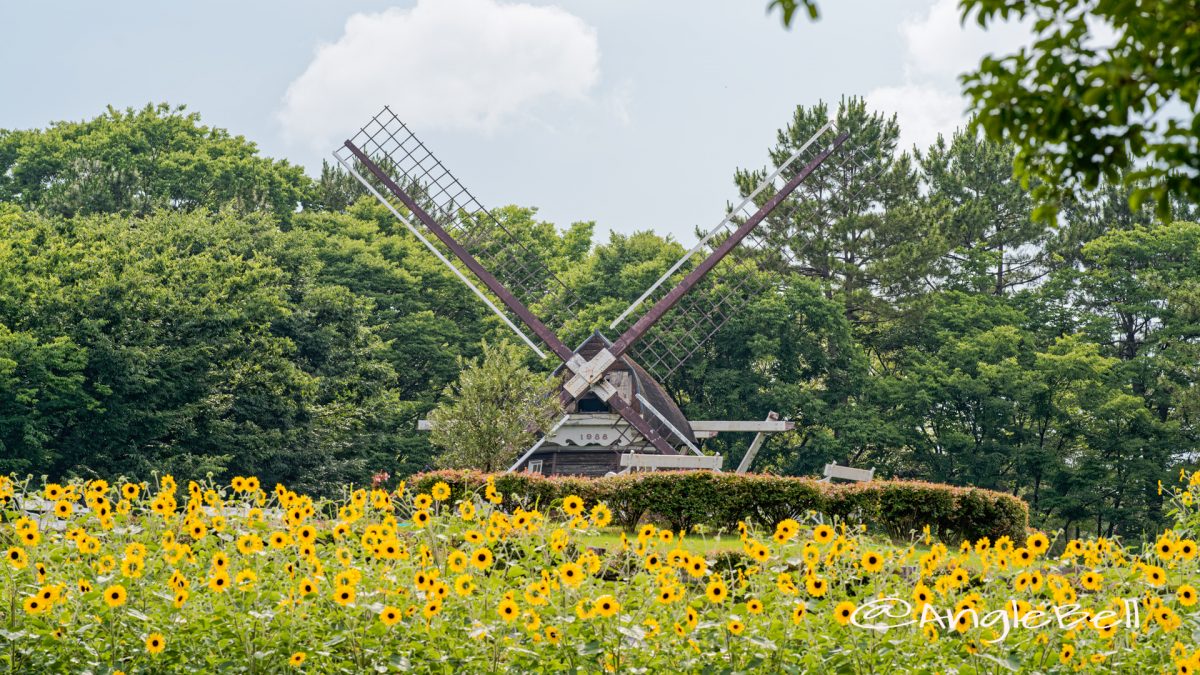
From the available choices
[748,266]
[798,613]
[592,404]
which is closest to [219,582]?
[798,613]

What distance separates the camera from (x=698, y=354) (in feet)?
114

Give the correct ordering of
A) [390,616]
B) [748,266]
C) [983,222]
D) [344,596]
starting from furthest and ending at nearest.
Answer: [983,222], [748,266], [344,596], [390,616]

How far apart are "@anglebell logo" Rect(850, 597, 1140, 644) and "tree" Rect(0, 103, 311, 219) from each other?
33.3 m

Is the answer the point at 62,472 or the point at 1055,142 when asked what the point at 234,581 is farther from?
the point at 62,472

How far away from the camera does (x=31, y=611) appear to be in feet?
19.9

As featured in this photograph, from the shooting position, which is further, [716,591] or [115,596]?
[716,591]

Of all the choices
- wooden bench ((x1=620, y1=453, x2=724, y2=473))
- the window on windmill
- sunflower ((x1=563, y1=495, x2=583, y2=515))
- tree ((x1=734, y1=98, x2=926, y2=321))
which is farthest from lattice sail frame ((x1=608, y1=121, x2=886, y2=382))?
sunflower ((x1=563, y1=495, x2=583, y2=515))

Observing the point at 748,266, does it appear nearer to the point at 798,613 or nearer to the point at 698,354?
the point at 698,354

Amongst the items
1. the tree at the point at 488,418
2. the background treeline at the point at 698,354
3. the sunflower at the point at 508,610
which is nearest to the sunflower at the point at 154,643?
the sunflower at the point at 508,610

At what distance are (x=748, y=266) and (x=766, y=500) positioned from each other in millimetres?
17499

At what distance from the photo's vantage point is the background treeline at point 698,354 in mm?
26172

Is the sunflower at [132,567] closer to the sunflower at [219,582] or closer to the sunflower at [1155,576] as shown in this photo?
the sunflower at [219,582]

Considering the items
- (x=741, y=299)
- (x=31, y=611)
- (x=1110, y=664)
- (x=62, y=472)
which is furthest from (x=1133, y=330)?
(x=31, y=611)

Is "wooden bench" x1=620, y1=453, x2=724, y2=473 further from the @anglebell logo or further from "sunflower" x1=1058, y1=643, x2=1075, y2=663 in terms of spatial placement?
"sunflower" x1=1058, y1=643, x2=1075, y2=663
